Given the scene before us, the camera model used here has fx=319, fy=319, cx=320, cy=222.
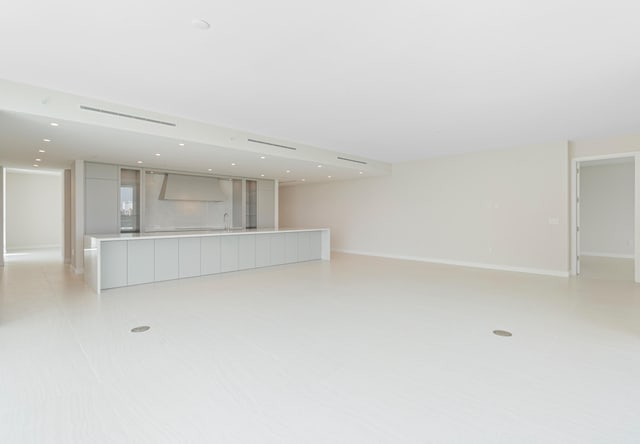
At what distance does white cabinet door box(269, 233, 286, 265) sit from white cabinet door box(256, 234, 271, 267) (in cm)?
9

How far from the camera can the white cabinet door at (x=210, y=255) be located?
649cm

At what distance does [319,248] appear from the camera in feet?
28.9

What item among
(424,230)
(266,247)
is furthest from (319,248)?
(424,230)

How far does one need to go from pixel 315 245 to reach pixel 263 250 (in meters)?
1.70

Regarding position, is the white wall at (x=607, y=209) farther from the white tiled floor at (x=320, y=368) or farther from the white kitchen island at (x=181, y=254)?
the white kitchen island at (x=181, y=254)

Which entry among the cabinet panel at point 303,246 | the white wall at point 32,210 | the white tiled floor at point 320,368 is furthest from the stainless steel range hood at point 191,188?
the white wall at point 32,210

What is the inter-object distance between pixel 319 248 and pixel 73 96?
6.16 metres

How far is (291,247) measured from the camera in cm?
814

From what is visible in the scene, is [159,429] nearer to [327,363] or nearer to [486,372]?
[327,363]

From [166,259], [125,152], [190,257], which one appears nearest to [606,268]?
[190,257]

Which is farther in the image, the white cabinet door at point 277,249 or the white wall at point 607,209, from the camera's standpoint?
the white wall at point 607,209

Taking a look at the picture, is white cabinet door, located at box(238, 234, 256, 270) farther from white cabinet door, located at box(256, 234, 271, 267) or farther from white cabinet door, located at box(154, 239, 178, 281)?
white cabinet door, located at box(154, 239, 178, 281)

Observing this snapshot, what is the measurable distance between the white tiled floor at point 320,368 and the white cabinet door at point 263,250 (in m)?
2.62

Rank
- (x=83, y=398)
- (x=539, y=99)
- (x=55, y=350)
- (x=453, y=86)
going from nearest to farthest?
A: (x=83, y=398), (x=55, y=350), (x=453, y=86), (x=539, y=99)
